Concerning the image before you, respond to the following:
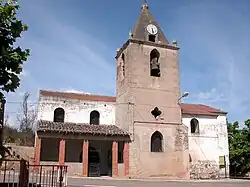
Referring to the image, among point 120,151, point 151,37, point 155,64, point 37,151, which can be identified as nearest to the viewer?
point 37,151

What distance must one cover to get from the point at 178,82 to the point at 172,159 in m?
7.17

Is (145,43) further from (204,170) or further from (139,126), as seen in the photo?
(204,170)

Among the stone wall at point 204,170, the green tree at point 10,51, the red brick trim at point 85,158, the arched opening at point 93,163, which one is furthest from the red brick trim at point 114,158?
the green tree at point 10,51

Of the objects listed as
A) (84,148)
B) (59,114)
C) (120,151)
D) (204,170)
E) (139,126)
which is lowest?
(204,170)

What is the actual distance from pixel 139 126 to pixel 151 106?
2200mm

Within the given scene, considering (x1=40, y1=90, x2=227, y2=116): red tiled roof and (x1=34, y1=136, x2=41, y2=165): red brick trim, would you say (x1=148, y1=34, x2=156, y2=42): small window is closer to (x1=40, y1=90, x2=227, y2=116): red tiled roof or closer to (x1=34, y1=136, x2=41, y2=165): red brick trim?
(x1=40, y1=90, x2=227, y2=116): red tiled roof

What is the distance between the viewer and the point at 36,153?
74.1 ft

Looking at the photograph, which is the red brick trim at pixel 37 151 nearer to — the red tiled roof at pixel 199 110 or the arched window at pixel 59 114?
the arched window at pixel 59 114

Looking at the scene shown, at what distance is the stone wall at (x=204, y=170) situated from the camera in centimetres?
2785

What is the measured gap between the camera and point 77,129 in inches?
953

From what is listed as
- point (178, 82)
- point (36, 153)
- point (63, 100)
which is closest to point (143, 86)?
point (178, 82)

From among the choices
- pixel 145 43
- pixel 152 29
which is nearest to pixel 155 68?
pixel 145 43

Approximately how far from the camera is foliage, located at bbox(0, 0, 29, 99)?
314 inches

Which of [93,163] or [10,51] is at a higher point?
[10,51]
